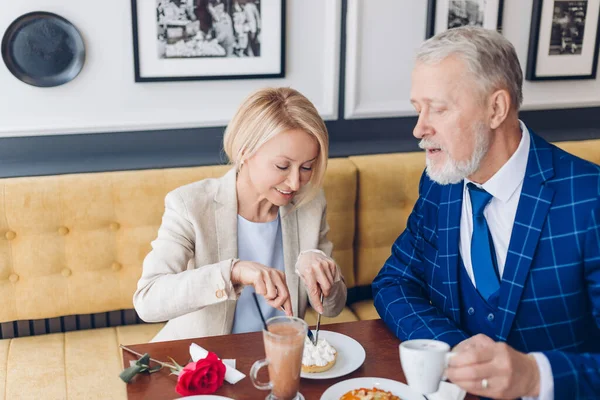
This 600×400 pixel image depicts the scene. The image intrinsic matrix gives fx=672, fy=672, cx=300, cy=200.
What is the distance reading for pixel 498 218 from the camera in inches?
67.1

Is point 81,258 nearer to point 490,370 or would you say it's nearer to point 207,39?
point 207,39

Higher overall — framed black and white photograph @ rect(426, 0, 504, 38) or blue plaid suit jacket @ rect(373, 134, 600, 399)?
framed black and white photograph @ rect(426, 0, 504, 38)

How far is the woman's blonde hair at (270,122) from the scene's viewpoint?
1.89 m

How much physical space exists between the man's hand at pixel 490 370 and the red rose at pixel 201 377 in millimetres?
478

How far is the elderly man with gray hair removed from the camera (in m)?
1.57

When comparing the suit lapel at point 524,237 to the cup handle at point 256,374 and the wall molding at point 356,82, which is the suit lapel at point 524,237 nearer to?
the cup handle at point 256,374

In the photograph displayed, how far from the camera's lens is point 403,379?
1.45m

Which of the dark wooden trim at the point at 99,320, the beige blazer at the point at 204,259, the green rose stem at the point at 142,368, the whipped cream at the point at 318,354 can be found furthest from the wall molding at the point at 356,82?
the green rose stem at the point at 142,368

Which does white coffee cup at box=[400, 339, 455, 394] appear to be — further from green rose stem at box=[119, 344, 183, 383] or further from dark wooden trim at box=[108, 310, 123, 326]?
dark wooden trim at box=[108, 310, 123, 326]

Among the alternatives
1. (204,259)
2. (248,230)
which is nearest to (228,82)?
(248,230)

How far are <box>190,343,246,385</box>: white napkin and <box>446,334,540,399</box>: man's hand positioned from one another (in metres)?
0.47

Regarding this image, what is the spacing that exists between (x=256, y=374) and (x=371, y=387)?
0.27 metres

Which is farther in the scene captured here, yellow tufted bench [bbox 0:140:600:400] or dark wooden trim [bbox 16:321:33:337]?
dark wooden trim [bbox 16:321:33:337]

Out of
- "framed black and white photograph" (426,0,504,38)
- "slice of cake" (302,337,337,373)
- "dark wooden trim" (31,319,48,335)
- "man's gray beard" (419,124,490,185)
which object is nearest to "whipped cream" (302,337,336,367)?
"slice of cake" (302,337,337,373)
